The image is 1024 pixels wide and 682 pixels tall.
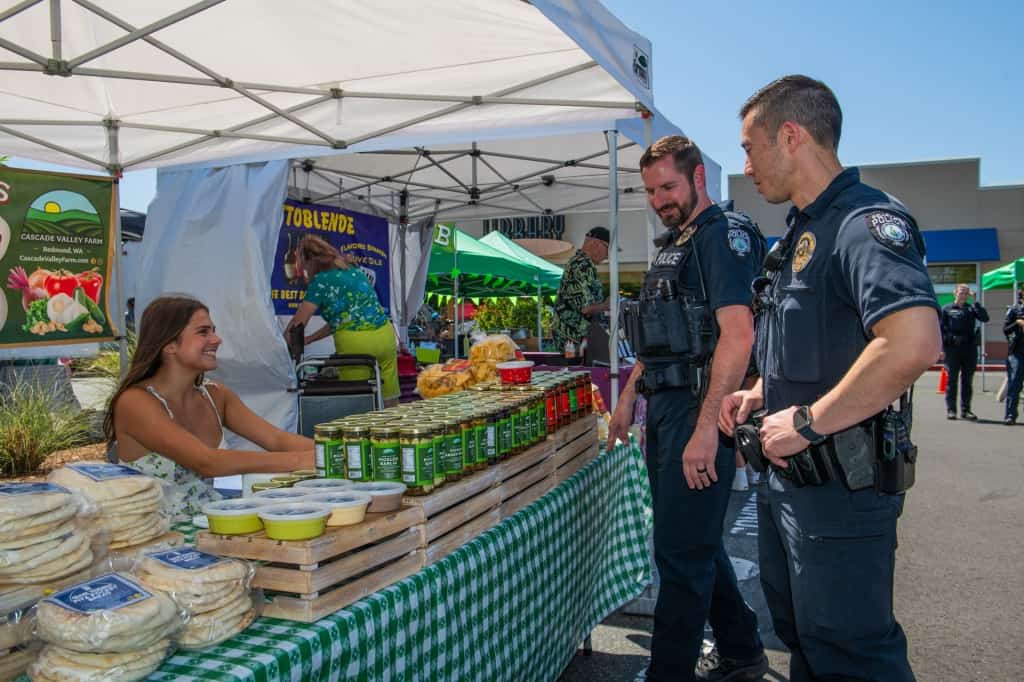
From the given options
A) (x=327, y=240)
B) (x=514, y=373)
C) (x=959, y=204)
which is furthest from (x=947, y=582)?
(x=959, y=204)

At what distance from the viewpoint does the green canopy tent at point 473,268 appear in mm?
11937

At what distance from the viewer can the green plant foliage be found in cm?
632

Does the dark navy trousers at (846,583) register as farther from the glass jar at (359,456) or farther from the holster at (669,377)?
the glass jar at (359,456)

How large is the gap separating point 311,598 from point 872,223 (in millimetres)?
1506

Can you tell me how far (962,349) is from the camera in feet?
37.9

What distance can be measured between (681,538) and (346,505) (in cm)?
152

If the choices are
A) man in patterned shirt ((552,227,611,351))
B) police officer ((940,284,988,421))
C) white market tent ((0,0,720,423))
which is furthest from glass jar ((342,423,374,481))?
police officer ((940,284,988,421))

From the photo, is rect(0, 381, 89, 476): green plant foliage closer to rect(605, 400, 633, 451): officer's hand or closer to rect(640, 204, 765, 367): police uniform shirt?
rect(605, 400, 633, 451): officer's hand

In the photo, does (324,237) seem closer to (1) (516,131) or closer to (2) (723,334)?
(1) (516,131)

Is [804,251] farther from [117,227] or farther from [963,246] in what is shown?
[963,246]

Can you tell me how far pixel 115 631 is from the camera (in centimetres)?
126

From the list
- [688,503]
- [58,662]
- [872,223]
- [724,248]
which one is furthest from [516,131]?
[58,662]

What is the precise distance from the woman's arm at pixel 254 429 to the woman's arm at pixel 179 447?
46cm

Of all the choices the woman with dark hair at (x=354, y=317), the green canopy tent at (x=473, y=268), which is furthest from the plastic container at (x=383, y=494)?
the green canopy tent at (x=473, y=268)
